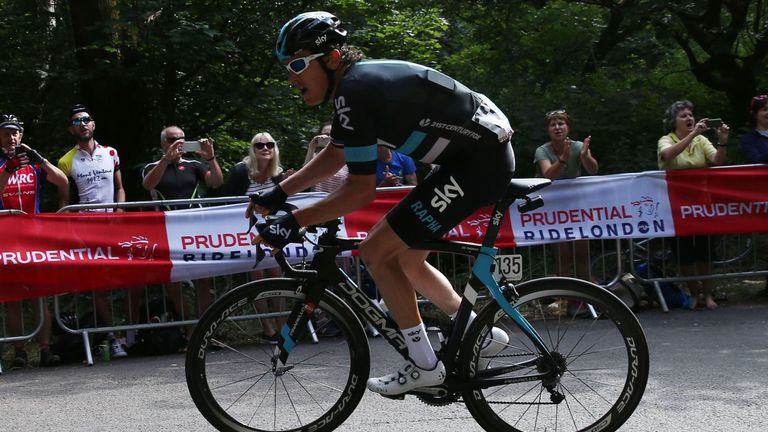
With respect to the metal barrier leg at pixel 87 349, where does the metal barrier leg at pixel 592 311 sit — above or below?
above

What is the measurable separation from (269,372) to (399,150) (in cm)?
125

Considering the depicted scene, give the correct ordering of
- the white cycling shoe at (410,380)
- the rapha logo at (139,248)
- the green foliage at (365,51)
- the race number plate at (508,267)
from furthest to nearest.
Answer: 1. the green foliage at (365,51)
2. the rapha logo at (139,248)
3. the race number plate at (508,267)
4. the white cycling shoe at (410,380)

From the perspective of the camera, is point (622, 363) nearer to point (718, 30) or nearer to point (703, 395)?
point (703, 395)

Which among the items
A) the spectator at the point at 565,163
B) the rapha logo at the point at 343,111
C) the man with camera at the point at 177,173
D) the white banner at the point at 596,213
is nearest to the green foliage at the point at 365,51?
the spectator at the point at 565,163

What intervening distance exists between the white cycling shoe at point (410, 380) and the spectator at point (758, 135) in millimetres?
6006

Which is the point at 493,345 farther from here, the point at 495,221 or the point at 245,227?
the point at 245,227

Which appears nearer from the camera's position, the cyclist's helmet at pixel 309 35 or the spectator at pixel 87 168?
the cyclist's helmet at pixel 309 35

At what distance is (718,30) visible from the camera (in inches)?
496

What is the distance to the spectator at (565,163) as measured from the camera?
9.55m

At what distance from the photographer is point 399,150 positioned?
4.83 m

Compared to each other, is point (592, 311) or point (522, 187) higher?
point (522, 187)

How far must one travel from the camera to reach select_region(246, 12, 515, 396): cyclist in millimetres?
4590

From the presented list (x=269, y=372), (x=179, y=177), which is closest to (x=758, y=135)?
(x=179, y=177)

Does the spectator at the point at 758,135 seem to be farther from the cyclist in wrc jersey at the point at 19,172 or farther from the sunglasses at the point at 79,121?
the cyclist in wrc jersey at the point at 19,172
